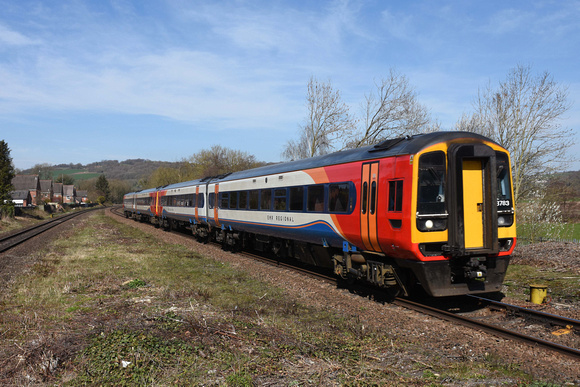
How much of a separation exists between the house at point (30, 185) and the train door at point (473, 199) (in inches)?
3735

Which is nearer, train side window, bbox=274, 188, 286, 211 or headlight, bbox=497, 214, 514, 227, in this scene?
headlight, bbox=497, 214, 514, 227

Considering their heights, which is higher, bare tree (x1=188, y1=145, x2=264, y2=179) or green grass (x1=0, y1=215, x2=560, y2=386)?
bare tree (x1=188, y1=145, x2=264, y2=179)

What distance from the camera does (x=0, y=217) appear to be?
1480 inches

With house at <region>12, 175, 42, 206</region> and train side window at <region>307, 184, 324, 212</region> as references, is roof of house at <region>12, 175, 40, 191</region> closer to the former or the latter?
house at <region>12, 175, 42, 206</region>

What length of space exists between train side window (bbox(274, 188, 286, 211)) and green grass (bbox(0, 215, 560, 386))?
3.21 m

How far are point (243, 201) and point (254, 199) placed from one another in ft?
3.89

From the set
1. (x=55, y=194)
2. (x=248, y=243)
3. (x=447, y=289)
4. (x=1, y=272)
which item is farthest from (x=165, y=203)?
(x=55, y=194)

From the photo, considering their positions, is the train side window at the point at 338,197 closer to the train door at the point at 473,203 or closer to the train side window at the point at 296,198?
the train side window at the point at 296,198

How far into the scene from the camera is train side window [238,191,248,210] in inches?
649

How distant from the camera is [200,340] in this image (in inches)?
256

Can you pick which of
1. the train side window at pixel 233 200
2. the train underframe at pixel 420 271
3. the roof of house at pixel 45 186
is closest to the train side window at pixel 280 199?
the train underframe at pixel 420 271

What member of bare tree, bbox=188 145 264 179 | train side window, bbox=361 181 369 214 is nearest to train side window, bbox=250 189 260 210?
train side window, bbox=361 181 369 214

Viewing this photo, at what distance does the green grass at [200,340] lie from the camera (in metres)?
5.31

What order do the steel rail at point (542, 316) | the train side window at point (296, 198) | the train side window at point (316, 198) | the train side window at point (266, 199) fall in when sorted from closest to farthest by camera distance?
the steel rail at point (542, 316)
the train side window at point (316, 198)
the train side window at point (296, 198)
the train side window at point (266, 199)
